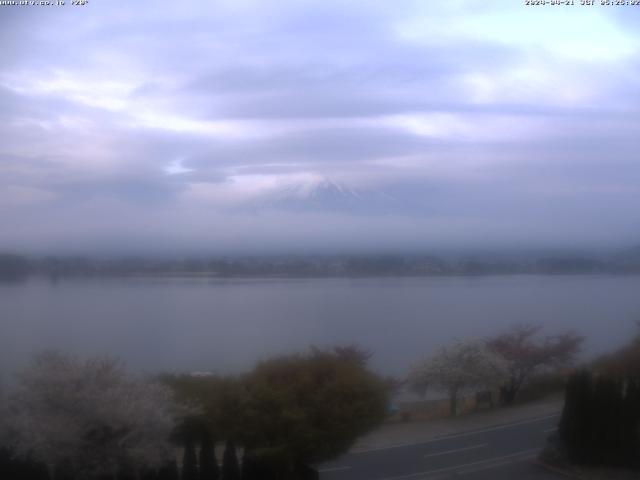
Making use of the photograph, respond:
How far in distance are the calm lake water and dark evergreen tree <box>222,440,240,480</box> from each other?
271 centimetres

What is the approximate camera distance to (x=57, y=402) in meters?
10.7

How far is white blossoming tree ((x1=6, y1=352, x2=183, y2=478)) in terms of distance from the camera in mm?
10477

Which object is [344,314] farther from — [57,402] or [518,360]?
[57,402]

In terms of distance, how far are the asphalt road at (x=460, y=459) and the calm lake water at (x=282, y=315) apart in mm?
2868

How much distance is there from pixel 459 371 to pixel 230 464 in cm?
1184

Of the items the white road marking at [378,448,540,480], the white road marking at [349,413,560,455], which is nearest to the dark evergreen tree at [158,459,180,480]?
the white road marking at [378,448,540,480]

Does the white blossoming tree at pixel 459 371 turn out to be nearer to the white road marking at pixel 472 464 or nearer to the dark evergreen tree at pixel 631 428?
the white road marking at pixel 472 464

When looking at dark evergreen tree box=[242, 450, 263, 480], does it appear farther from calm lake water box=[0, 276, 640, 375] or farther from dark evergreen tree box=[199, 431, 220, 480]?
calm lake water box=[0, 276, 640, 375]

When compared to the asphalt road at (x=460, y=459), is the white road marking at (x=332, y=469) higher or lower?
higher

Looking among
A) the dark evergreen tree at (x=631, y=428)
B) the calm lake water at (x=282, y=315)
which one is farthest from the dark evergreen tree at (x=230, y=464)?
the dark evergreen tree at (x=631, y=428)

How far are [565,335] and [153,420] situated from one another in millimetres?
19606

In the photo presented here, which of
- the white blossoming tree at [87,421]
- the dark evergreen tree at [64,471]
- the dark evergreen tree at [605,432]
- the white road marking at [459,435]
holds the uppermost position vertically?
the white blossoming tree at [87,421]

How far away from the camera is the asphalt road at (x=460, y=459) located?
13.6 meters

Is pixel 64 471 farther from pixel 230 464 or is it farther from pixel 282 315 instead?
pixel 282 315
